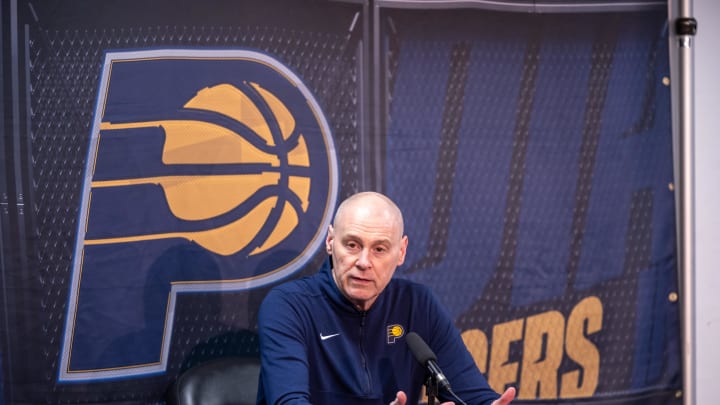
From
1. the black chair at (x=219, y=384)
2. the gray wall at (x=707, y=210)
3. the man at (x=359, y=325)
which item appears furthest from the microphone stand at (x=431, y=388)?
the gray wall at (x=707, y=210)

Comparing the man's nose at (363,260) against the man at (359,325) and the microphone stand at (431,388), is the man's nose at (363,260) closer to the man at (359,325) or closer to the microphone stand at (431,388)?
the man at (359,325)

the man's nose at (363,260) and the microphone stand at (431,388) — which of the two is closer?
the microphone stand at (431,388)

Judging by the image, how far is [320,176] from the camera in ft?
9.49

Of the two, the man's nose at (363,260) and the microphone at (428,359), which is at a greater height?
the man's nose at (363,260)

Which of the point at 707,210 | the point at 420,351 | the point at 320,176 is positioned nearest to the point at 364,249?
the point at 420,351

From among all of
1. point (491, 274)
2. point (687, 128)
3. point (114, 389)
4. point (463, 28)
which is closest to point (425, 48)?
point (463, 28)

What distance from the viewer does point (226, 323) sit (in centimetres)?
279

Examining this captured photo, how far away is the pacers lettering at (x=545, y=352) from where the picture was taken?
3.11 m

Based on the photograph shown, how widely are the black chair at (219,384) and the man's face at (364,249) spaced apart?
1.58 feet

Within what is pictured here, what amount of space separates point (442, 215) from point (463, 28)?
77cm

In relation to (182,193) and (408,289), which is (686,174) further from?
(182,193)

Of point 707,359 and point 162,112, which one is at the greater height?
point 162,112

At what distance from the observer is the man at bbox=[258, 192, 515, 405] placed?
7.13ft

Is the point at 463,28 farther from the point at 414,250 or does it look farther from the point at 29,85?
the point at 29,85
